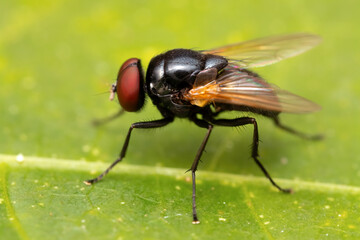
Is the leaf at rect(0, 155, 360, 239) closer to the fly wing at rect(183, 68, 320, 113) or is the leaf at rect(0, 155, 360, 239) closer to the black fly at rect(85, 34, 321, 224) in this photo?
the black fly at rect(85, 34, 321, 224)

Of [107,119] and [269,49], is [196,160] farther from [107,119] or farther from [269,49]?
[269,49]

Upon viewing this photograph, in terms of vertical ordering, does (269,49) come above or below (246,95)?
above

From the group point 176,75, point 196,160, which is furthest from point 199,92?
point 196,160

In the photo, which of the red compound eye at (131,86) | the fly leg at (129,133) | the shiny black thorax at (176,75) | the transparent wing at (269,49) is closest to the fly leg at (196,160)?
the shiny black thorax at (176,75)

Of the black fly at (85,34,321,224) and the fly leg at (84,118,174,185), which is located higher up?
the black fly at (85,34,321,224)

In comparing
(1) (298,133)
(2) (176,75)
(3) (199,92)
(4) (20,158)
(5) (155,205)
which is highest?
(2) (176,75)

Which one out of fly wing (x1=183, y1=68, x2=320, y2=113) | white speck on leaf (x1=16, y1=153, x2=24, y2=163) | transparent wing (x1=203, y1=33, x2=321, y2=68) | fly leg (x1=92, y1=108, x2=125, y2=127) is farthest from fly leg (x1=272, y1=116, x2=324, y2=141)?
white speck on leaf (x1=16, y1=153, x2=24, y2=163)

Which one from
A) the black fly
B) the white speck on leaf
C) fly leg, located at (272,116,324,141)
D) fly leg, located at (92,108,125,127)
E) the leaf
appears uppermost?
the black fly
